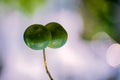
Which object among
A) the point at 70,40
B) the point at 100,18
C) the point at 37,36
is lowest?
the point at 37,36

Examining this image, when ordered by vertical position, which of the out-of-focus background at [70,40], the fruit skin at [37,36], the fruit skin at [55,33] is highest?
the out-of-focus background at [70,40]

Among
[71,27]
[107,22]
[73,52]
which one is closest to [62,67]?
[73,52]

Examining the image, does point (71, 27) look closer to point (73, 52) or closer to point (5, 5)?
point (73, 52)

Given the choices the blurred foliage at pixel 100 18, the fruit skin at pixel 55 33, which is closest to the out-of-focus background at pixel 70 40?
the blurred foliage at pixel 100 18

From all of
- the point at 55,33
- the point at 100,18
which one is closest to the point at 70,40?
the point at 100,18

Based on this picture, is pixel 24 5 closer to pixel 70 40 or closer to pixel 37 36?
pixel 70 40

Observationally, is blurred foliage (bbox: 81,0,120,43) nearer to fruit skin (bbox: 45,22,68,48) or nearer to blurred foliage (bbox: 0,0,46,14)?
blurred foliage (bbox: 0,0,46,14)

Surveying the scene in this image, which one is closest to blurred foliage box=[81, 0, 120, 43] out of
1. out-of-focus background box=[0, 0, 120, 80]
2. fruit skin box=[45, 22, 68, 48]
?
out-of-focus background box=[0, 0, 120, 80]

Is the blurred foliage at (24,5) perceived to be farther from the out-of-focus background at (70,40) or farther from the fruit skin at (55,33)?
the fruit skin at (55,33)
